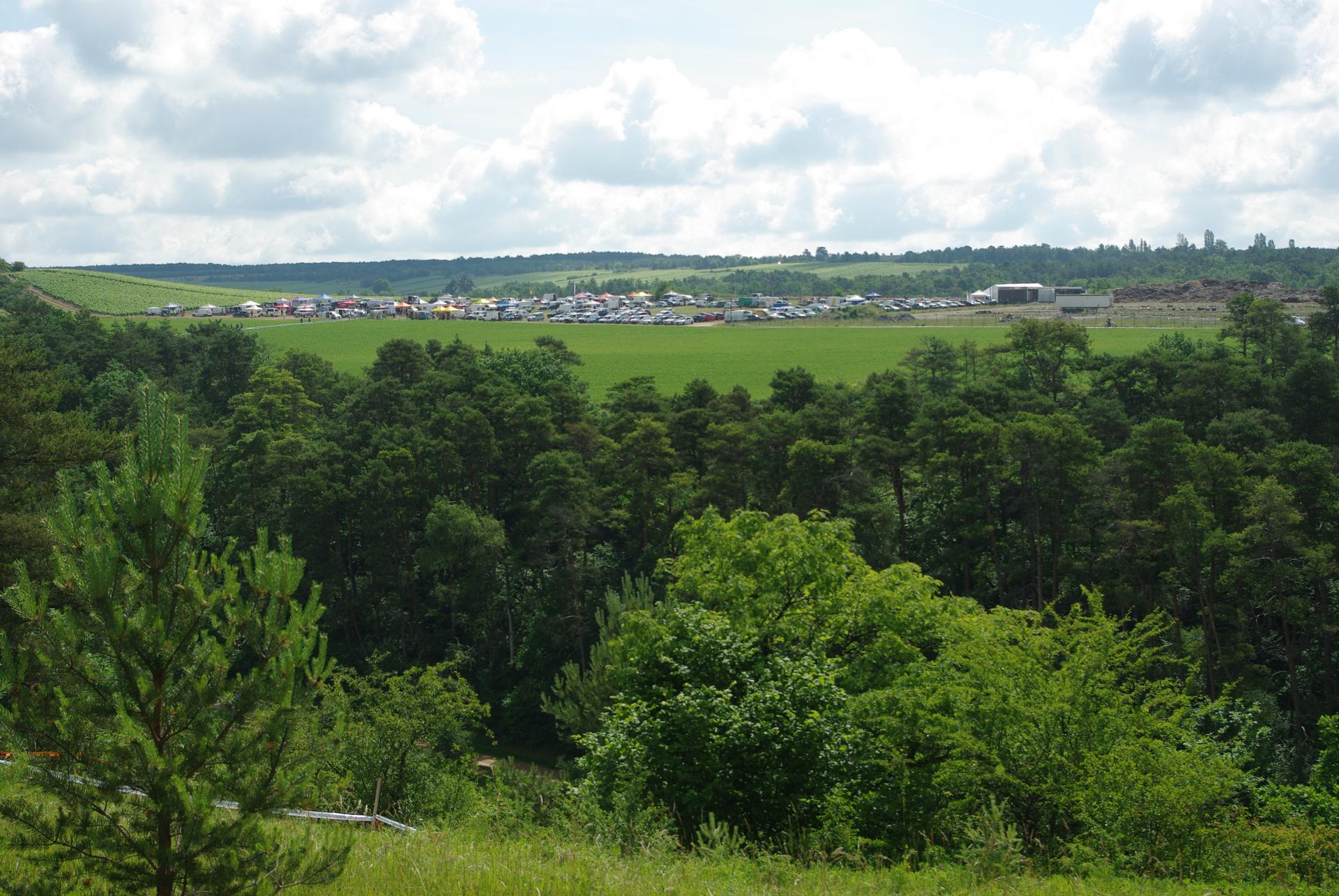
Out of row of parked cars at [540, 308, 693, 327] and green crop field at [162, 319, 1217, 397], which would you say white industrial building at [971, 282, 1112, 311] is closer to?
green crop field at [162, 319, 1217, 397]

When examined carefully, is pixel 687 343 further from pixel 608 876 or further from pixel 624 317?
pixel 608 876

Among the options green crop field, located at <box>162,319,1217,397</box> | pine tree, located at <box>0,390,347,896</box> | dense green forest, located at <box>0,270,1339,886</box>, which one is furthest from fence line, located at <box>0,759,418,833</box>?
green crop field, located at <box>162,319,1217,397</box>

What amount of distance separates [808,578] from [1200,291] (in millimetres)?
139513

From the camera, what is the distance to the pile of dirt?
12563cm

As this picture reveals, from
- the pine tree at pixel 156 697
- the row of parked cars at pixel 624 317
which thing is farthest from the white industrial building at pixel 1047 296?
the pine tree at pixel 156 697

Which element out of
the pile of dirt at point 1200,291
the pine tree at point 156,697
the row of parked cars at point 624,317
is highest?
the pile of dirt at point 1200,291

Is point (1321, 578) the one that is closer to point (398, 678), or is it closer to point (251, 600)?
point (398, 678)

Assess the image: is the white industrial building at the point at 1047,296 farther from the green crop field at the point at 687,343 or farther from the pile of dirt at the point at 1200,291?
the green crop field at the point at 687,343

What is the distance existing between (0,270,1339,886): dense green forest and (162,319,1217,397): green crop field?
88.2 feet

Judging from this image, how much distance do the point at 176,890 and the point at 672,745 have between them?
952cm

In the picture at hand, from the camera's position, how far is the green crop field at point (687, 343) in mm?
104062

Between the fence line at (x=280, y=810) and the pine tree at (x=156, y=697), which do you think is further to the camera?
the fence line at (x=280, y=810)

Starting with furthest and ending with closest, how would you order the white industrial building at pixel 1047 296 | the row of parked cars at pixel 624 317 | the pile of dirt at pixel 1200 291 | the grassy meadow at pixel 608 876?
the row of parked cars at pixel 624 317, the white industrial building at pixel 1047 296, the pile of dirt at pixel 1200 291, the grassy meadow at pixel 608 876

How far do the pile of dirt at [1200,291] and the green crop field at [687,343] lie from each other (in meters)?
22.7
